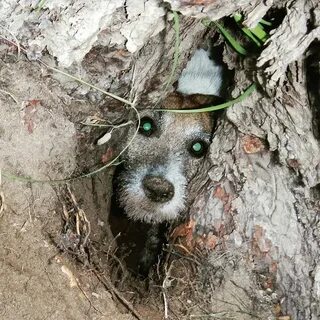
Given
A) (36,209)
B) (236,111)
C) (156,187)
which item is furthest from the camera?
(156,187)

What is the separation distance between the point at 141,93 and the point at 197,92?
3.29ft

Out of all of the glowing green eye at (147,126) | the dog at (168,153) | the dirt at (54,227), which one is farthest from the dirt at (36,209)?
the glowing green eye at (147,126)

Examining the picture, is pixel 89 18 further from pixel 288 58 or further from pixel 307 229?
pixel 307 229

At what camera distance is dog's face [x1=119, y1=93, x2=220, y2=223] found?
355 cm

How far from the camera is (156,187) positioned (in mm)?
3553

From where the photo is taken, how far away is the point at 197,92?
3793 millimetres

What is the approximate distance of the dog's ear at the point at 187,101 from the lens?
11.6ft

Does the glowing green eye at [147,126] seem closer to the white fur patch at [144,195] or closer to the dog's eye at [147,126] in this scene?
the dog's eye at [147,126]

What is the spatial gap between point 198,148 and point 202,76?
508mm

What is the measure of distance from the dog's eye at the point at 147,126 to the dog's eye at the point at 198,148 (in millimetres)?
276

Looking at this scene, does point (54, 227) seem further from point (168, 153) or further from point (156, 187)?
point (168, 153)

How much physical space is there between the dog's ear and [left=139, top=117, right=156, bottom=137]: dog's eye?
195mm

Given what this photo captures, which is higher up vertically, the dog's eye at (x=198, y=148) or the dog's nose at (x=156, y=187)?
the dog's eye at (x=198, y=148)

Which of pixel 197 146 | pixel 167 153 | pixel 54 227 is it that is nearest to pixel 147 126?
pixel 167 153
